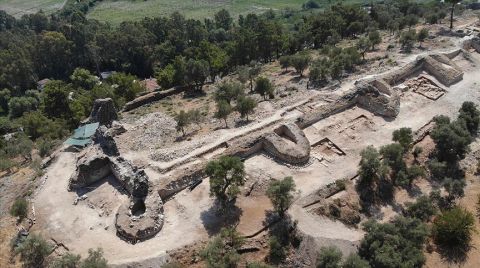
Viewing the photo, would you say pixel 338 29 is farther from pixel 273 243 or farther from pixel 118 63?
pixel 273 243

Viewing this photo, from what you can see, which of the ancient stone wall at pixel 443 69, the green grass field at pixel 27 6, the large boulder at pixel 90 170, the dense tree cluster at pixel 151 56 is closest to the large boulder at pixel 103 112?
the dense tree cluster at pixel 151 56

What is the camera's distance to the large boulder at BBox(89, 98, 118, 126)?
168 feet

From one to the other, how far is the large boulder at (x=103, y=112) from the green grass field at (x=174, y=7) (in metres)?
99.3

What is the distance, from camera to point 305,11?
145 meters

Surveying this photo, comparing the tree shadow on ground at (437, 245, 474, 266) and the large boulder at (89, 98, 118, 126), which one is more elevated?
the large boulder at (89, 98, 118, 126)

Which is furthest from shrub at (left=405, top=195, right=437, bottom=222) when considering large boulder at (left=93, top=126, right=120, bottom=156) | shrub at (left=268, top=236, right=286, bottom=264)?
large boulder at (left=93, top=126, right=120, bottom=156)

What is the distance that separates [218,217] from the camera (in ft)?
119

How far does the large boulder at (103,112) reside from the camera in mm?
51125

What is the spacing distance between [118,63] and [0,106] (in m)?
26.4

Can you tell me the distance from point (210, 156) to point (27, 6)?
Answer: 16350cm

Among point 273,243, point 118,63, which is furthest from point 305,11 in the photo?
point 273,243

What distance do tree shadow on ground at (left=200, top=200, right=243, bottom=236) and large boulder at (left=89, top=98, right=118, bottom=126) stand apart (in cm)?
2183

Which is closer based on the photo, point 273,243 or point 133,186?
point 273,243

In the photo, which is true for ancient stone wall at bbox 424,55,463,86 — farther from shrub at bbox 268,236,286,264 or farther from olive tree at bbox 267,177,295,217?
shrub at bbox 268,236,286,264
